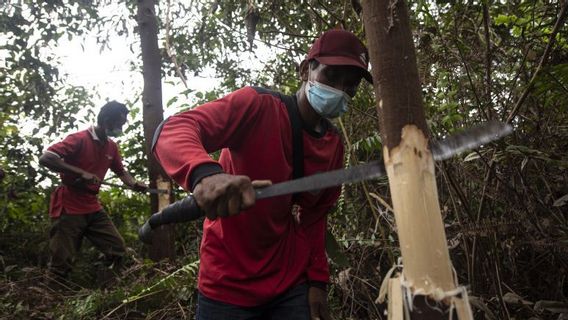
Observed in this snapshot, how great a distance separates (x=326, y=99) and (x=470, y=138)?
91 cm

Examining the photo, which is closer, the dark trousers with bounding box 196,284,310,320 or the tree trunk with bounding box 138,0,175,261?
the dark trousers with bounding box 196,284,310,320

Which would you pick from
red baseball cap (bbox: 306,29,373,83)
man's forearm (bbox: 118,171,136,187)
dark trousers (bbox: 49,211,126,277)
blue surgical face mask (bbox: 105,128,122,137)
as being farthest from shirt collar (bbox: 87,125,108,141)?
red baseball cap (bbox: 306,29,373,83)

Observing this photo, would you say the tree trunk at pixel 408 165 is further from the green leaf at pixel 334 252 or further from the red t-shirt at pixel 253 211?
the green leaf at pixel 334 252

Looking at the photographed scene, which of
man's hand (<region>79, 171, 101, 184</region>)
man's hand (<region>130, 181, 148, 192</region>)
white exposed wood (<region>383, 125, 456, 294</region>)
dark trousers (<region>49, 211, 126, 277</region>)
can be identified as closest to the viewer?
white exposed wood (<region>383, 125, 456, 294</region>)

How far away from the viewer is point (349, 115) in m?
4.04

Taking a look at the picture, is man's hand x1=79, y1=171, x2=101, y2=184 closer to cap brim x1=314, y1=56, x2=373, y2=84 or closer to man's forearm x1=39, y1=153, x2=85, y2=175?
man's forearm x1=39, y1=153, x2=85, y2=175

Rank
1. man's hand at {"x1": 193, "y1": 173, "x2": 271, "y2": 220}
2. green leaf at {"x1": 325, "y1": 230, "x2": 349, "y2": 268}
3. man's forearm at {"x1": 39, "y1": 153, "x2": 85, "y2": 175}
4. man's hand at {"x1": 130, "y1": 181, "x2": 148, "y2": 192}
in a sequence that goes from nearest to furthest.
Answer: man's hand at {"x1": 193, "y1": 173, "x2": 271, "y2": 220} < green leaf at {"x1": 325, "y1": 230, "x2": 349, "y2": 268} < man's forearm at {"x1": 39, "y1": 153, "x2": 85, "y2": 175} < man's hand at {"x1": 130, "y1": 181, "x2": 148, "y2": 192}

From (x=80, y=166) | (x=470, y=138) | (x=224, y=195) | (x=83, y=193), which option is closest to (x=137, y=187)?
(x=83, y=193)

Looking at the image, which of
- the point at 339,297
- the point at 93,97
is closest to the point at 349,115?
the point at 339,297

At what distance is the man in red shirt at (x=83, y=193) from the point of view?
5211mm

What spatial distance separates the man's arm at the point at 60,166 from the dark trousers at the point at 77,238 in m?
0.56

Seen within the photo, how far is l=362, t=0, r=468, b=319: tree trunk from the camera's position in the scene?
1208mm

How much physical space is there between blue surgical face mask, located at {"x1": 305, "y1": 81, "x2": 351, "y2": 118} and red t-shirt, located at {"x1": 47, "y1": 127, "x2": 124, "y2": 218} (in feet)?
13.1

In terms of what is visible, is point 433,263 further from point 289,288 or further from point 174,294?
point 174,294
